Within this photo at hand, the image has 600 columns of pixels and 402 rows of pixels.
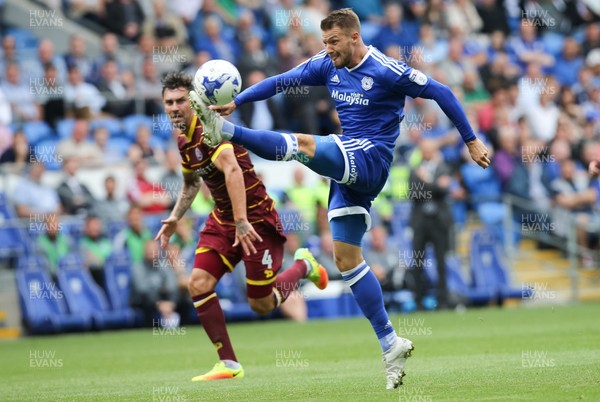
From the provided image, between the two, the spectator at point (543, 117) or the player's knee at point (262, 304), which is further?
the spectator at point (543, 117)

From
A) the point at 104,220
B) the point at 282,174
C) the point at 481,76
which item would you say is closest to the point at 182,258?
the point at 104,220

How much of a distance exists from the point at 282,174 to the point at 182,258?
3.53 metres

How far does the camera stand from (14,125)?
805 inches

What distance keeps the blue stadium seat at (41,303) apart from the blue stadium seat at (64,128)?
3.01 metres

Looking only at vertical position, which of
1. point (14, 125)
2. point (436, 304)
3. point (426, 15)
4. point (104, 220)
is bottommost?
point (436, 304)

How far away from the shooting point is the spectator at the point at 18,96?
2064 cm

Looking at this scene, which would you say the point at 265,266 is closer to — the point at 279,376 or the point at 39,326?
the point at 279,376

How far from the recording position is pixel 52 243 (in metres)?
19.2

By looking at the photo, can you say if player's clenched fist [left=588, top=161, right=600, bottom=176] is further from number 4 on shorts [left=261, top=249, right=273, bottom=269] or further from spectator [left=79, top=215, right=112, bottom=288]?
spectator [left=79, top=215, right=112, bottom=288]

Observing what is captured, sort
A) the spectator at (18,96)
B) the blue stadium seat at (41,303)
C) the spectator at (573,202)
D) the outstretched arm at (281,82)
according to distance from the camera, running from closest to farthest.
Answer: the outstretched arm at (281,82) < the blue stadium seat at (41,303) < the spectator at (18,96) < the spectator at (573,202)

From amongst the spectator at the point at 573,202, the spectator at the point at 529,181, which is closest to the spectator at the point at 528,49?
the spectator at the point at 529,181

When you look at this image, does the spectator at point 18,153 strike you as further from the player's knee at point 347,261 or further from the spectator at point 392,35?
the player's knee at point 347,261

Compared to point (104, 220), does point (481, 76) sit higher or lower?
higher

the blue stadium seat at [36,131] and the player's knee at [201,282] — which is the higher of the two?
the blue stadium seat at [36,131]
